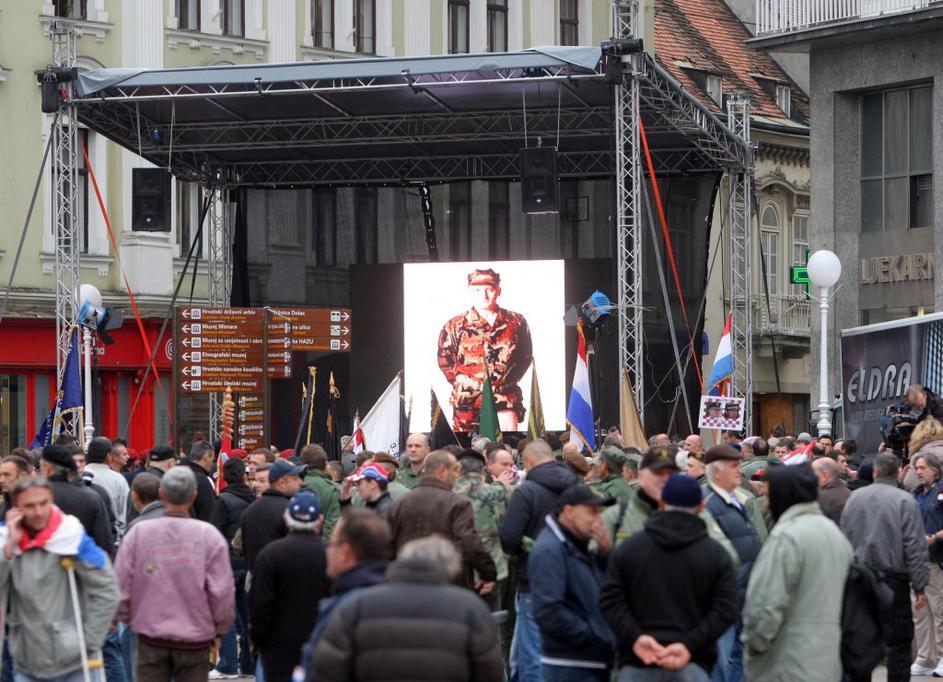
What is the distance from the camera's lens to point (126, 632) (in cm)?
1302

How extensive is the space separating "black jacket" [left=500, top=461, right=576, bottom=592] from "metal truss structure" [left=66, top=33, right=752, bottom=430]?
11.1 meters

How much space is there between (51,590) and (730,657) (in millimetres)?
4234

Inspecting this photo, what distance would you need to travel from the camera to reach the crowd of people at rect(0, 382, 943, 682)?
675 cm

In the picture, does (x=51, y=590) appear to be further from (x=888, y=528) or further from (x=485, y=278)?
(x=485, y=278)

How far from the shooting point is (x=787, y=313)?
155ft

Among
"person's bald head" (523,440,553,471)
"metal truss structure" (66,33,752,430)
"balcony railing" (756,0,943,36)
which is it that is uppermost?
"balcony railing" (756,0,943,36)

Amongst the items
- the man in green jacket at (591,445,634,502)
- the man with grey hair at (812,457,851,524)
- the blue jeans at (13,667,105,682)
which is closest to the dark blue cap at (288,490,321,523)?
the blue jeans at (13,667,105,682)

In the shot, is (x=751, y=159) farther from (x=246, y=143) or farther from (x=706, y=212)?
(x=246, y=143)

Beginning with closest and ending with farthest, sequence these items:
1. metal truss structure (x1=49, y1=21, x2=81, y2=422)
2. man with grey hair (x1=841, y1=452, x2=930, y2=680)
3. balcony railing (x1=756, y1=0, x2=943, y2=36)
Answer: man with grey hair (x1=841, y1=452, x2=930, y2=680) < metal truss structure (x1=49, y1=21, x2=81, y2=422) < balcony railing (x1=756, y1=0, x2=943, y2=36)

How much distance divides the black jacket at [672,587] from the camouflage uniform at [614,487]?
3.60 m

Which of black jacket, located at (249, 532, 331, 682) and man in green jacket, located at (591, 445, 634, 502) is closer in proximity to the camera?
black jacket, located at (249, 532, 331, 682)

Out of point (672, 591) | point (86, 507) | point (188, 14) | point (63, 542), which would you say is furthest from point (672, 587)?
point (188, 14)

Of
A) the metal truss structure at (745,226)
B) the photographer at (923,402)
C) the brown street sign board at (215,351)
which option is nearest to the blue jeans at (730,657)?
the photographer at (923,402)

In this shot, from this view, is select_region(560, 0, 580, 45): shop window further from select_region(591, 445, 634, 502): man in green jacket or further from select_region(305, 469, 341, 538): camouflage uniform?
select_region(591, 445, 634, 502): man in green jacket
